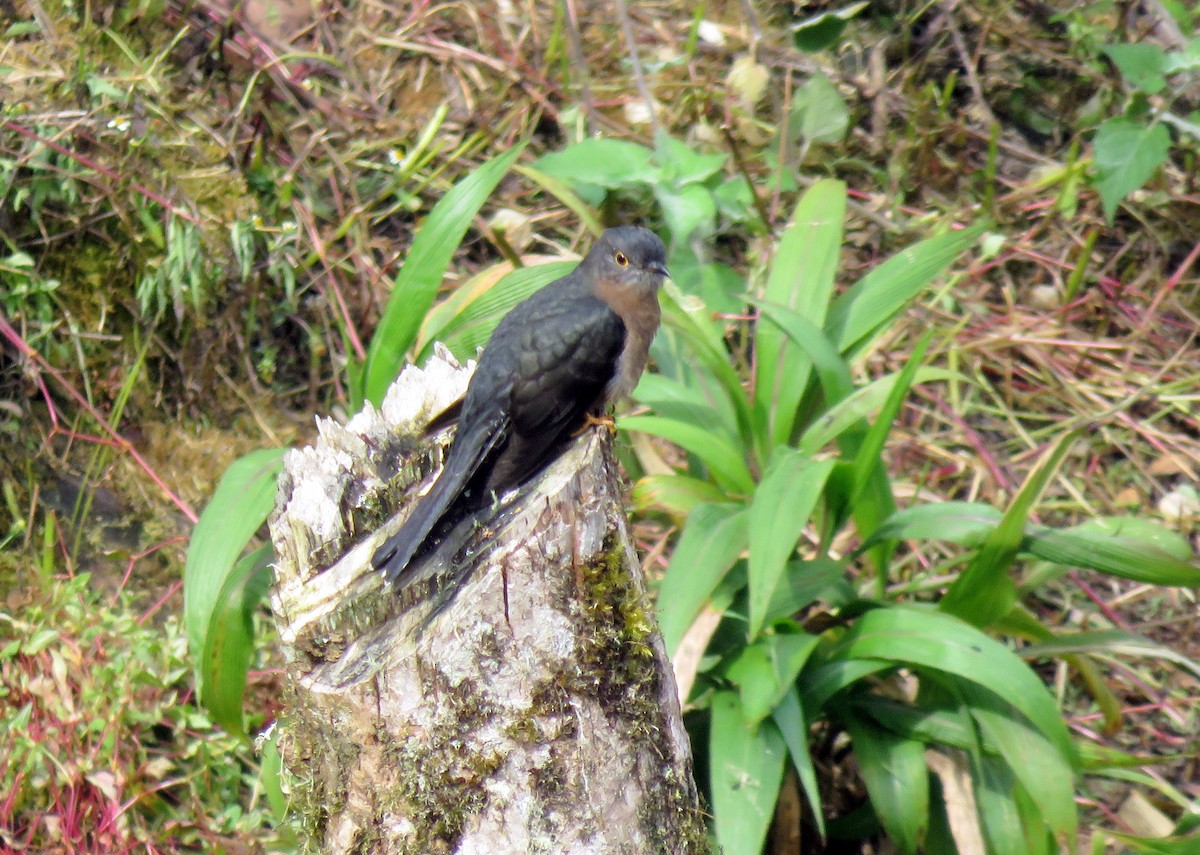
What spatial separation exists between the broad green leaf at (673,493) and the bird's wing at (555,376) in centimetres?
37

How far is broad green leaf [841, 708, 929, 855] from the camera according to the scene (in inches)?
120

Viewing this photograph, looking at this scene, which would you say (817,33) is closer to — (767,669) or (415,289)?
(415,289)

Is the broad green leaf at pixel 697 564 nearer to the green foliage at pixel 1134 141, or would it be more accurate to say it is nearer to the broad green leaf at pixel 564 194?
the broad green leaf at pixel 564 194

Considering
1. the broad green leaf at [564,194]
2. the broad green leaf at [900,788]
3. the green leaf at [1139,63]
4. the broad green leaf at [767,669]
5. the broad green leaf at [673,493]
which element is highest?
the green leaf at [1139,63]

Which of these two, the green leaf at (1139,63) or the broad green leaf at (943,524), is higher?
the green leaf at (1139,63)

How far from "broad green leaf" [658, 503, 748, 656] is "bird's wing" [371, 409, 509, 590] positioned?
0.66 m

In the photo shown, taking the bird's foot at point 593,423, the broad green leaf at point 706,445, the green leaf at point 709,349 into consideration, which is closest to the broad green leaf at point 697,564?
the broad green leaf at point 706,445

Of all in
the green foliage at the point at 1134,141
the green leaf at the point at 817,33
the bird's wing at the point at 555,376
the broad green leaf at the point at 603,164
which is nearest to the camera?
the bird's wing at the point at 555,376

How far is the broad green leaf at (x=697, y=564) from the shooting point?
2979mm

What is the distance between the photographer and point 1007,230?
578cm

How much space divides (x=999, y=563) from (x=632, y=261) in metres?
1.44

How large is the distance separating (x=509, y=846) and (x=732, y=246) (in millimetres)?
4083

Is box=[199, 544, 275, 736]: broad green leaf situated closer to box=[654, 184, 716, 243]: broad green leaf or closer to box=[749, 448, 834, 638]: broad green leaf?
box=[749, 448, 834, 638]: broad green leaf

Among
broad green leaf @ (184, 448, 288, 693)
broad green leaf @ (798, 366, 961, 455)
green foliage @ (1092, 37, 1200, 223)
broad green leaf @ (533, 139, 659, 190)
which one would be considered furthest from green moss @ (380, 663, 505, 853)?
green foliage @ (1092, 37, 1200, 223)
